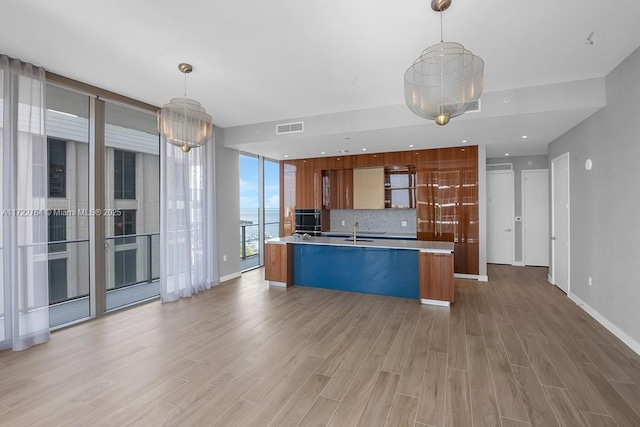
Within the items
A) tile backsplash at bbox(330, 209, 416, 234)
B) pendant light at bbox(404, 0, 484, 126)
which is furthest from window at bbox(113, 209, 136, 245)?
pendant light at bbox(404, 0, 484, 126)

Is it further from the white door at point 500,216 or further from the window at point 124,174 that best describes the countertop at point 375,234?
the window at point 124,174

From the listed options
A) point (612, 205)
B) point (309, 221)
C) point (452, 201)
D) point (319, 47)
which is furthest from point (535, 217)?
point (319, 47)

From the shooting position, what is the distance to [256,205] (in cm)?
753

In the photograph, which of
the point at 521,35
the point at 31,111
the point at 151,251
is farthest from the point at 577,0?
the point at 151,251

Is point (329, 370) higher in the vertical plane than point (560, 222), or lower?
lower

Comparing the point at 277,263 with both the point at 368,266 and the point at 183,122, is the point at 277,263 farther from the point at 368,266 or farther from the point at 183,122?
the point at 183,122

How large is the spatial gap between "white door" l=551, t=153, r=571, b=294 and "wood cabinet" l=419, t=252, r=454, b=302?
2.22 metres

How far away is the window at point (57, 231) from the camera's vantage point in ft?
12.5

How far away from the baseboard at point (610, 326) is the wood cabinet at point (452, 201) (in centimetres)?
177

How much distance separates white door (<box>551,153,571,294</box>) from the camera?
5027 millimetres

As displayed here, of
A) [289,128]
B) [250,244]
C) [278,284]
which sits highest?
[289,128]

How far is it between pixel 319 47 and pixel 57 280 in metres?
4.60

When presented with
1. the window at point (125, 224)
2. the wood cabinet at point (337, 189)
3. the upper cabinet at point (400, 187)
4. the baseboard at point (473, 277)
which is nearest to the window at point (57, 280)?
the window at point (125, 224)

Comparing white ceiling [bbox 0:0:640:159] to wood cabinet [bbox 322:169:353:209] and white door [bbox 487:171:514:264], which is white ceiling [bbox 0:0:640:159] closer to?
wood cabinet [bbox 322:169:353:209]
